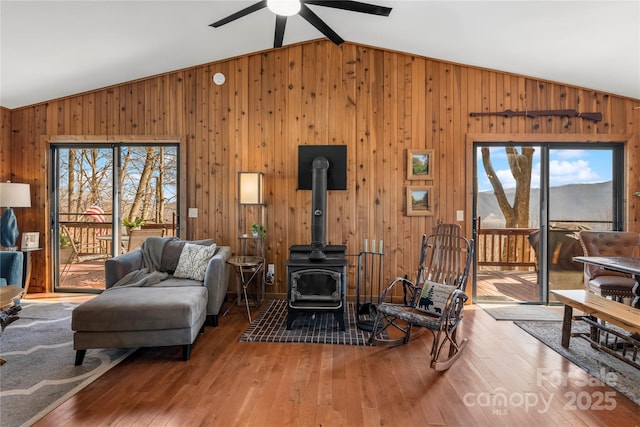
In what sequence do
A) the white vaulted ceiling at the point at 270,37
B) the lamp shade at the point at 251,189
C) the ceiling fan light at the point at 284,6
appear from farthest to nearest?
1. the lamp shade at the point at 251,189
2. the white vaulted ceiling at the point at 270,37
3. the ceiling fan light at the point at 284,6

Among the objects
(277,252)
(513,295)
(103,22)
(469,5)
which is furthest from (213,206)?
(513,295)

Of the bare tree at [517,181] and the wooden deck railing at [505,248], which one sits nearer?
the bare tree at [517,181]

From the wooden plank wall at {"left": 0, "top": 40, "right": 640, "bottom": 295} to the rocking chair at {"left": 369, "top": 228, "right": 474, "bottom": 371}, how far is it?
1.02m

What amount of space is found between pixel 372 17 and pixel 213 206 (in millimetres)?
2948

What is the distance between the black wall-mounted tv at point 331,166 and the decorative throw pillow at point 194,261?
57.7 inches

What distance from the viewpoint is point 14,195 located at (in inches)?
155

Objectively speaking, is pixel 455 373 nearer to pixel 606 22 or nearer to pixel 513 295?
pixel 513 295

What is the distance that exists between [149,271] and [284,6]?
113 inches

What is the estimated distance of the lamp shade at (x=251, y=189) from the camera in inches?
147

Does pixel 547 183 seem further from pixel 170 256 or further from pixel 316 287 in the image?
pixel 170 256

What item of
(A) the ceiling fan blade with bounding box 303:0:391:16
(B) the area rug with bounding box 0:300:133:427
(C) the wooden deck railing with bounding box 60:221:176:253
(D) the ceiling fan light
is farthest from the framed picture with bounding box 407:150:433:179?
(B) the area rug with bounding box 0:300:133:427

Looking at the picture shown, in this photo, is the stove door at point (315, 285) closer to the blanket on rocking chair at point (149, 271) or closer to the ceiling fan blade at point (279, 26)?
the blanket on rocking chair at point (149, 271)

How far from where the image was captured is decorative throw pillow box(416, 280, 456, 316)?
2.70 m

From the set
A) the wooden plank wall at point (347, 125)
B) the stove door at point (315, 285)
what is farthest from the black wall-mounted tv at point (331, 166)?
the stove door at point (315, 285)
